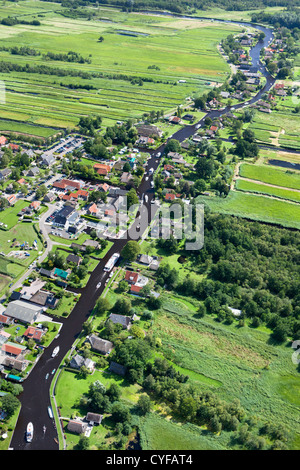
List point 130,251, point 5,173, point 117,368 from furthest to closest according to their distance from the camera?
point 5,173 < point 130,251 < point 117,368

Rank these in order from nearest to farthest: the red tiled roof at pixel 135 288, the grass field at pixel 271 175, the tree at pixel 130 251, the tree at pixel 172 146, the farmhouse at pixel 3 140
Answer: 1. the red tiled roof at pixel 135 288
2. the tree at pixel 130 251
3. the grass field at pixel 271 175
4. the tree at pixel 172 146
5. the farmhouse at pixel 3 140

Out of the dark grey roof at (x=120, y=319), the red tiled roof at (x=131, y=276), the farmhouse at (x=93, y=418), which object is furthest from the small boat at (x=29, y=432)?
the red tiled roof at (x=131, y=276)

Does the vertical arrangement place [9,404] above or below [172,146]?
below

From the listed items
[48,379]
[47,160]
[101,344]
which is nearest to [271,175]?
[47,160]

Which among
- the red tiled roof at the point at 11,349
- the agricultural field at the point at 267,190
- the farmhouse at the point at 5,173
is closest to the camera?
the red tiled roof at the point at 11,349

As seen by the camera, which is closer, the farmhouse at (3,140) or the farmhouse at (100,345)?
the farmhouse at (100,345)

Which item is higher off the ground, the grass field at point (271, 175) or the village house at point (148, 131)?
the village house at point (148, 131)

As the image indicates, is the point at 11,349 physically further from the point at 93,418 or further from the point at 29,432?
the point at 93,418

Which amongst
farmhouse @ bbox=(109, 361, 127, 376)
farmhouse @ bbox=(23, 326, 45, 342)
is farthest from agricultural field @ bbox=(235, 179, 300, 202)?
farmhouse @ bbox=(23, 326, 45, 342)

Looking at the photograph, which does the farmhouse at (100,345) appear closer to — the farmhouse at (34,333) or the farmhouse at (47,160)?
the farmhouse at (34,333)
